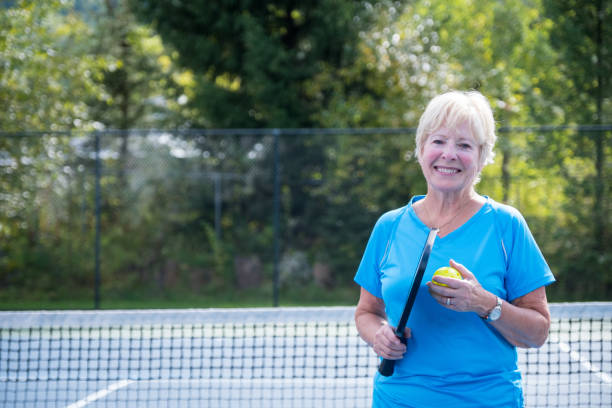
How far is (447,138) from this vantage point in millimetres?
1786

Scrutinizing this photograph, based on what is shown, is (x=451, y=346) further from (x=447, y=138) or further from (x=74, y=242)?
(x=74, y=242)

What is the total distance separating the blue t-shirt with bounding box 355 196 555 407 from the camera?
67.7 inches

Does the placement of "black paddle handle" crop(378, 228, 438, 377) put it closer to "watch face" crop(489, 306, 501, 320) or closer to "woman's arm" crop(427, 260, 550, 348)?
"woman's arm" crop(427, 260, 550, 348)

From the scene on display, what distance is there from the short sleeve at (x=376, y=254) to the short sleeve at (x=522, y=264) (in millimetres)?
356

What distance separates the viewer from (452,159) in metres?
1.77

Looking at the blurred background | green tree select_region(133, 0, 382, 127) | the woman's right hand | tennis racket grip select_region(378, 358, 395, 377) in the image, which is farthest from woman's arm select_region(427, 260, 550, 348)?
green tree select_region(133, 0, 382, 127)

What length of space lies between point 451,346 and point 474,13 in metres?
15.0

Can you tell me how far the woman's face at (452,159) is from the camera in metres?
1.77

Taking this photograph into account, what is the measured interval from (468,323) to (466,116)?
1.86 feet

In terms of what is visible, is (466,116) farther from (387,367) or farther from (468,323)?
(387,367)

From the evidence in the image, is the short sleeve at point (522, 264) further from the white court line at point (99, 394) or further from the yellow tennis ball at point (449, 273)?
the white court line at point (99, 394)

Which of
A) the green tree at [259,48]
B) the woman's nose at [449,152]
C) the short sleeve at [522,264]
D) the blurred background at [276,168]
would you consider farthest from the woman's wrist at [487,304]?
the green tree at [259,48]

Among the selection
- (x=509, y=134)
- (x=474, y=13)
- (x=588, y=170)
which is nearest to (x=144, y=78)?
(x=474, y=13)

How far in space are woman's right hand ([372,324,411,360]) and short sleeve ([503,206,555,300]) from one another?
0.32 m
